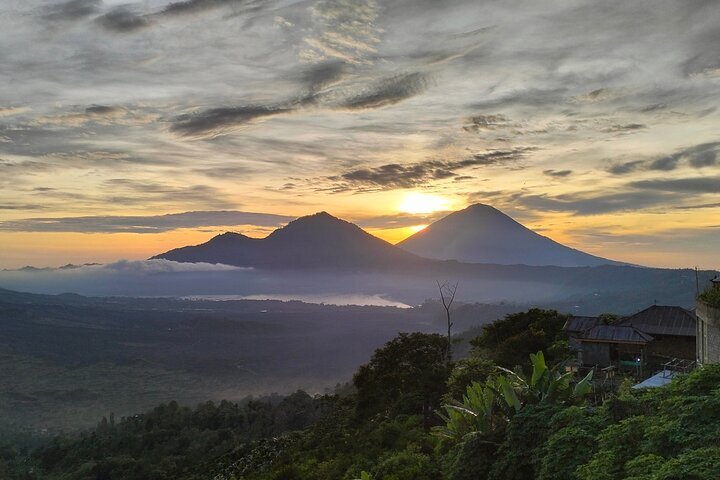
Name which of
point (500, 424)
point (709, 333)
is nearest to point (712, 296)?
point (709, 333)

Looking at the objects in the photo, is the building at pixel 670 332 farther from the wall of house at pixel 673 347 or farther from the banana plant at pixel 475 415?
the banana plant at pixel 475 415

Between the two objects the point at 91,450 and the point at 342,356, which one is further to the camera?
the point at 342,356

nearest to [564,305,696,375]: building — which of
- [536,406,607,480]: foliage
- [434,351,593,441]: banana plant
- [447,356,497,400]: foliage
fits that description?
[447,356,497,400]: foliage

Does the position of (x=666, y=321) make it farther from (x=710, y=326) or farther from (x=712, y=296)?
(x=712, y=296)

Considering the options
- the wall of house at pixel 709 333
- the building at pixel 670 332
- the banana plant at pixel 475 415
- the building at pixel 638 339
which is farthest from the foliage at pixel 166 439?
the banana plant at pixel 475 415

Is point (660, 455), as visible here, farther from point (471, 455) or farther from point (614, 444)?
point (471, 455)

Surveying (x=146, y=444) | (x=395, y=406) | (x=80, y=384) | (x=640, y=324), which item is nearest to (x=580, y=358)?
(x=640, y=324)
